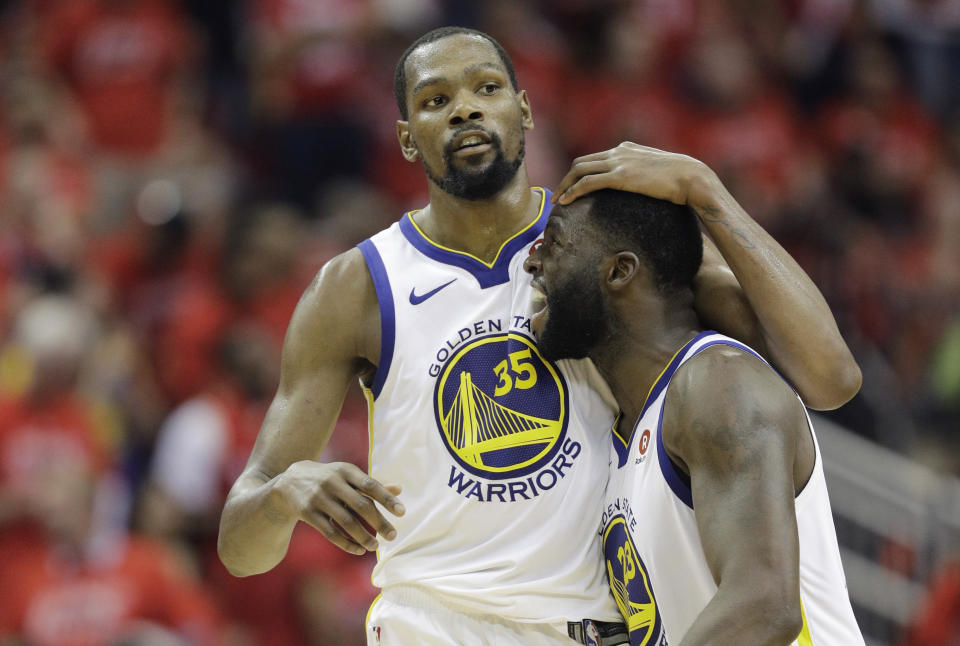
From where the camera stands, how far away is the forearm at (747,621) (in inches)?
120

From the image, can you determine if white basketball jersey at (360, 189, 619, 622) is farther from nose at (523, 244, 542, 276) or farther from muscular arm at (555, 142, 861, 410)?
muscular arm at (555, 142, 861, 410)

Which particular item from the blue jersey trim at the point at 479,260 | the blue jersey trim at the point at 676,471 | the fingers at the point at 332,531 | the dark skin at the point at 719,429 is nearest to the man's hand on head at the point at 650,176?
the dark skin at the point at 719,429

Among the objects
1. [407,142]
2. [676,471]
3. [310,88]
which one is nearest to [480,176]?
[407,142]

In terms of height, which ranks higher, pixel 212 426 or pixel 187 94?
pixel 187 94

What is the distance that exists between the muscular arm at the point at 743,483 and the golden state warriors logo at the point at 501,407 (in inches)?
17.7

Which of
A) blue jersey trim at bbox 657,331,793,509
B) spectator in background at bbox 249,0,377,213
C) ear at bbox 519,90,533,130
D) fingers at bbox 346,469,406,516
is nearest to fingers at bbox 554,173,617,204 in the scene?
ear at bbox 519,90,533,130

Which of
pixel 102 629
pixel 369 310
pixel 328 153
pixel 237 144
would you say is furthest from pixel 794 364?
pixel 237 144

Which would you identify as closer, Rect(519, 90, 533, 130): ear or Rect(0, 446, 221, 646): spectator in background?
Rect(519, 90, 533, 130): ear

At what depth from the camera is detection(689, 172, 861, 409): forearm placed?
11.8 ft

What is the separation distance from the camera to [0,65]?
30.7 feet

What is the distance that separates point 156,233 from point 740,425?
5.56 meters

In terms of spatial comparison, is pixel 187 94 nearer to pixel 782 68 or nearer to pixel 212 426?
→ pixel 212 426

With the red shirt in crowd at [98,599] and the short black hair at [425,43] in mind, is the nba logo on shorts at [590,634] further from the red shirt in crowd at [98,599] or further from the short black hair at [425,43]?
the red shirt in crowd at [98,599]

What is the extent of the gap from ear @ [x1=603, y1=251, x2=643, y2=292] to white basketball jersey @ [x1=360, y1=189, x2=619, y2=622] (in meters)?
0.29
